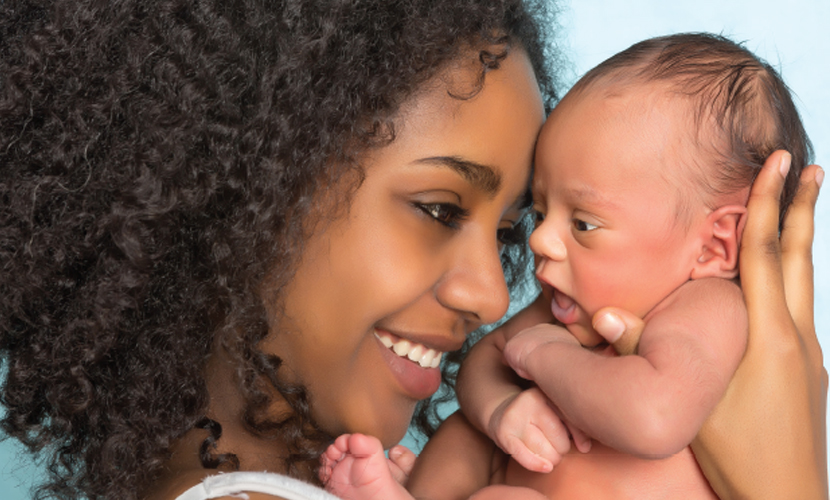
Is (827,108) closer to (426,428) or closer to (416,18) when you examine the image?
(426,428)

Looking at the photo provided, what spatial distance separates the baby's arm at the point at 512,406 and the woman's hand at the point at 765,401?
0.25 meters

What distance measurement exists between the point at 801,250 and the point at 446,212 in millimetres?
710

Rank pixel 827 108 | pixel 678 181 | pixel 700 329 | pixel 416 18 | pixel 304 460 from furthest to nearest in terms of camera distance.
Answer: pixel 827 108 < pixel 304 460 < pixel 416 18 < pixel 678 181 < pixel 700 329

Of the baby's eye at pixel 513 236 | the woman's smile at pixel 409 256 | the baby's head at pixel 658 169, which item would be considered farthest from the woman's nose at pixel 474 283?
the baby's eye at pixel 513 236

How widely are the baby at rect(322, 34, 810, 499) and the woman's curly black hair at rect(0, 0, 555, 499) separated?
0.27 m

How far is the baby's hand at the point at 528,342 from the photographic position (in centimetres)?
164

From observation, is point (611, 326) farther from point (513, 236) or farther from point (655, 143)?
point (513, 236)

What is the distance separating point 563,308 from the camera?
5.65 ft

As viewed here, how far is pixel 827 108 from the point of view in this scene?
3221 mm

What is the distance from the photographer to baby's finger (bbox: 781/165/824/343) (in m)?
1.68

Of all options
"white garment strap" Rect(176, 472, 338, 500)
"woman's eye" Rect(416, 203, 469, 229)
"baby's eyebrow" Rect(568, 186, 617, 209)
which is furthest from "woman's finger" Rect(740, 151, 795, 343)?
"white garment strap" Rect(176, 472, 338, 500)

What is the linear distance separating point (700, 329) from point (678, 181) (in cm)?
28

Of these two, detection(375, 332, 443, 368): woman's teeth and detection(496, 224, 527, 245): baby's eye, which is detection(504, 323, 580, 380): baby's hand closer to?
detection(375, 332, 443, 368): woman's teeth

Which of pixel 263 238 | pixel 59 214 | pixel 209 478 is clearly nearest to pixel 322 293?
pixel 263 238
